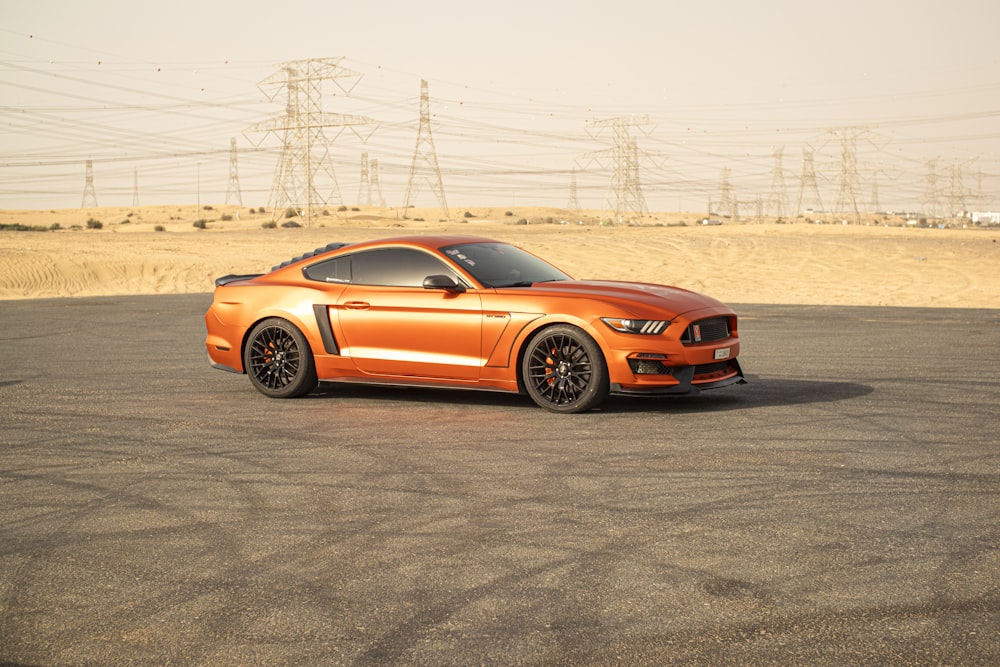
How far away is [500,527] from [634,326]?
3986 mm

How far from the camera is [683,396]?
11.3m

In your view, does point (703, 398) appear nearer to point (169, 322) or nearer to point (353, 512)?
point (353, 512)

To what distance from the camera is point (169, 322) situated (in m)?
20.2

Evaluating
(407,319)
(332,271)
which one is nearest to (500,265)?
(407,319)

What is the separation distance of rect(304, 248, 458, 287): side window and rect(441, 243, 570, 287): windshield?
0.69 ft

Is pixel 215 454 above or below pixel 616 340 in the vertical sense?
below

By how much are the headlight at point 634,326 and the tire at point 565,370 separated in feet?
0.79

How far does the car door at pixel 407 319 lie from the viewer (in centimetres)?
1045

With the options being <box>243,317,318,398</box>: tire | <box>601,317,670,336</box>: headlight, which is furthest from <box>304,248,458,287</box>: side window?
<box>601,317,670,336</box>: headlight

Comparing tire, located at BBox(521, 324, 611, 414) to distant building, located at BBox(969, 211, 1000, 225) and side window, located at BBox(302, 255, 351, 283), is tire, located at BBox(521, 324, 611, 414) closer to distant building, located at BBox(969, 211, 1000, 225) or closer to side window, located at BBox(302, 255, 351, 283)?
side window, located at BBox(302, 255, 351, 283)

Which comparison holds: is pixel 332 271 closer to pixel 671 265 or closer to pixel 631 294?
pixel 631 294

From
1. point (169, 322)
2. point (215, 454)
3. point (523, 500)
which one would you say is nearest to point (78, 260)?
point (169, 322)

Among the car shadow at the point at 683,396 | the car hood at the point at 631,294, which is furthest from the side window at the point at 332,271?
the car hood at the point at 631,294

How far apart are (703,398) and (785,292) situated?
61.9 ft
